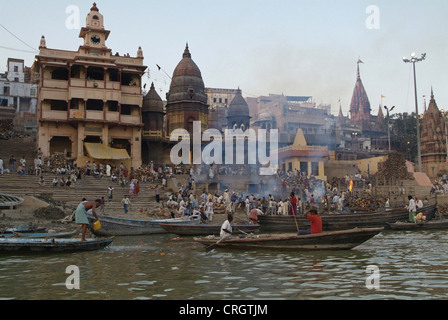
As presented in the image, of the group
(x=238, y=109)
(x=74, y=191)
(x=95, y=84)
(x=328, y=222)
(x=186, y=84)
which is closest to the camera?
(x=328, y=222)

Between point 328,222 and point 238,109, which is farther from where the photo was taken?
point 238,109

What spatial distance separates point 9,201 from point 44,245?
28.7 ft

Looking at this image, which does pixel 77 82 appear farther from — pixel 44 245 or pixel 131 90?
pixel 44 245

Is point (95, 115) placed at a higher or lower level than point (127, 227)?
higher

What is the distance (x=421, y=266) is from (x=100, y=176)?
2259 centimetres

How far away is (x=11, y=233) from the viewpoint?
48.9 ft

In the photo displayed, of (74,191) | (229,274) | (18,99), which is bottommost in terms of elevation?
(229,274)

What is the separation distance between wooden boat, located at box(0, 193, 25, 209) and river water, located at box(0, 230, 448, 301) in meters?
7.77

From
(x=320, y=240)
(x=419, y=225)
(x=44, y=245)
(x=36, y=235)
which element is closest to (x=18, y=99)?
(x=36, y=235)

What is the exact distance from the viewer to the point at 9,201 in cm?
2052
